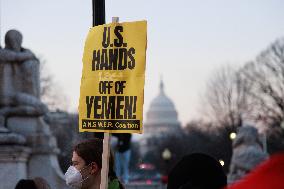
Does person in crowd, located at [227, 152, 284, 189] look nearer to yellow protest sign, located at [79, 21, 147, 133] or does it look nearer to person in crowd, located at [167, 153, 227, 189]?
person in crowd, located at [167, 153, 227, 189]

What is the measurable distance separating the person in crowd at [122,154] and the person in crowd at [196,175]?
1377cm

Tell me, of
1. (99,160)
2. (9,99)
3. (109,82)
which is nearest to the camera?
(99,160)

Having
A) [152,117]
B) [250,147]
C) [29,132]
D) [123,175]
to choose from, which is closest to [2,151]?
[29,132]

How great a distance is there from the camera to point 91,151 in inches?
225

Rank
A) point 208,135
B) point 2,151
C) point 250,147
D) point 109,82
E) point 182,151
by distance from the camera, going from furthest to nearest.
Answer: point 182,151, point 208,135, point 250,147, point 2,151, point 109,82

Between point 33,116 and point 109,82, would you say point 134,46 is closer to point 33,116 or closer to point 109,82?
point 109,82

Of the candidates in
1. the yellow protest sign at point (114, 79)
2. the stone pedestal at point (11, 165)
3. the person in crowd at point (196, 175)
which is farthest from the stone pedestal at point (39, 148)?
the person in crowd at point (196, 175)

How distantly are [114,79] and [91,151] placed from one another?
591 mm

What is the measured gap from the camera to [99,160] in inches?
225

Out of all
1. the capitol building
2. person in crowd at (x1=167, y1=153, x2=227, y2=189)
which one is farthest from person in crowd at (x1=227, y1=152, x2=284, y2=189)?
the capitol building

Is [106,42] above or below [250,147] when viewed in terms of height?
above

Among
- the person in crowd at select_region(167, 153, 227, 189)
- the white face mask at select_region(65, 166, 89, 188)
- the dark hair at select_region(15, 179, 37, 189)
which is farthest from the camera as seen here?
the dark hair at select_region(15, 179, 37, 189)

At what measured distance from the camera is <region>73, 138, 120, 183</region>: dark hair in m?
5.62

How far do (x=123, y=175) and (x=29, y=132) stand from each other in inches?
226
